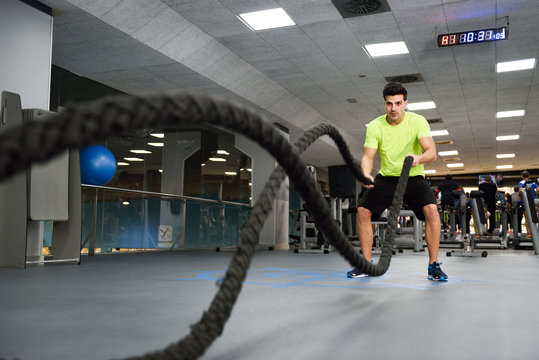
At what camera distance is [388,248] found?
2.31m

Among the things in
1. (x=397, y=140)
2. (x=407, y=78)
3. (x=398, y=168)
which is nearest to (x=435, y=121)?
(x=407, y=78)

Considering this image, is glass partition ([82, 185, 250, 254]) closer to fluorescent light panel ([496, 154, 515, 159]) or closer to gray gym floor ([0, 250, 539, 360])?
gray gym floor ([0, 250, 539, 360])

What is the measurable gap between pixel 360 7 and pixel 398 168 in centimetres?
328

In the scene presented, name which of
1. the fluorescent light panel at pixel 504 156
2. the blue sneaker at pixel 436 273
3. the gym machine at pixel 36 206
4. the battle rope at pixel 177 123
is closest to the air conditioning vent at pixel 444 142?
the fluorescent light panel at pixel 504 156

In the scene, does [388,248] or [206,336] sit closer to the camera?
[206,336]

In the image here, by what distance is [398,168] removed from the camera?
3.23 metres

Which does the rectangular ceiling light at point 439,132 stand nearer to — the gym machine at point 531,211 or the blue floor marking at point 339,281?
the gym machine at point 531,211

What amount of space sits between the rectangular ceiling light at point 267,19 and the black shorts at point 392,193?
349 cm

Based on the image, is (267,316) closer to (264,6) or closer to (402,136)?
(402,136)

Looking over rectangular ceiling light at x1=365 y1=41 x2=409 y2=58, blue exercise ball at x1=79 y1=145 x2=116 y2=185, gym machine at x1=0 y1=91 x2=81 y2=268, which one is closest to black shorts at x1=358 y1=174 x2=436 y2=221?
gym machine at x1=0 y1=91 x2=81 y2=268

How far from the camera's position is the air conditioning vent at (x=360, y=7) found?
18.6 feet

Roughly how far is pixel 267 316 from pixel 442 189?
7.89 metres

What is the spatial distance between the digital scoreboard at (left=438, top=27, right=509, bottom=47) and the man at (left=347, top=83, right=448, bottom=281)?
11.9 feet

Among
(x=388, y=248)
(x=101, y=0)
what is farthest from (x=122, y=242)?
(x=388, y=248)
